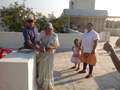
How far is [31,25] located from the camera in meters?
2.70

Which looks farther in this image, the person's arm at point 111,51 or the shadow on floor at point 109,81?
the shadow on floor at point 109,81

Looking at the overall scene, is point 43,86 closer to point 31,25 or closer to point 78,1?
point 31,25

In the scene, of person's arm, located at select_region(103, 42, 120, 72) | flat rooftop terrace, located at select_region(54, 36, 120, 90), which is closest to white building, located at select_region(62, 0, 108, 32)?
flat rooftop terrace, located at select_region(54, 36, 120, 90)

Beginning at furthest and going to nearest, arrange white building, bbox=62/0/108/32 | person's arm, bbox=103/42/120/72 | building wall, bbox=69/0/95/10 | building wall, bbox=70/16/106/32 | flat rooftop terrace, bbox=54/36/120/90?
building wall, bbox=69/0/95/10 → building wall, bbox=70/16/106/32 → white building, bbox=62/0/108/32 → flat rooftop terrace, bbox=54/36/120/90 → person's arm, bbox=103/42/120/72

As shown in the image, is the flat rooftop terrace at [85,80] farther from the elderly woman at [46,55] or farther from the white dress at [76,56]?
the elderly woman at [46,55]

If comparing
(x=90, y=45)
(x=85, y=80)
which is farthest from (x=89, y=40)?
(x=85, y=80)

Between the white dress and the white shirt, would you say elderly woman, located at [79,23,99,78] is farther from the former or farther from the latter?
the white dress

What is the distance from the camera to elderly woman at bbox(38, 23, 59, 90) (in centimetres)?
266

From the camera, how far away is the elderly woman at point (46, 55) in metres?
2.66

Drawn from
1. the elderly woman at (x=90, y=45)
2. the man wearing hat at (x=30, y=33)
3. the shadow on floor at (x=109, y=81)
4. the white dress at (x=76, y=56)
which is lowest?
the shadow on floor at (x=109, y=81)

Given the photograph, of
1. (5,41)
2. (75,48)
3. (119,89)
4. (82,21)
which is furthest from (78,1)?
(119,89)

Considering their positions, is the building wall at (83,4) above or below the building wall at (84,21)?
above

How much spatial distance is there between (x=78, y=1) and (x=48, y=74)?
75.9ft

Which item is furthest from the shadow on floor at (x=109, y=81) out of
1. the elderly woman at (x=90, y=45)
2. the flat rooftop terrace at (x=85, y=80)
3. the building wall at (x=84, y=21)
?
the building wall at (x=84, y=21)
